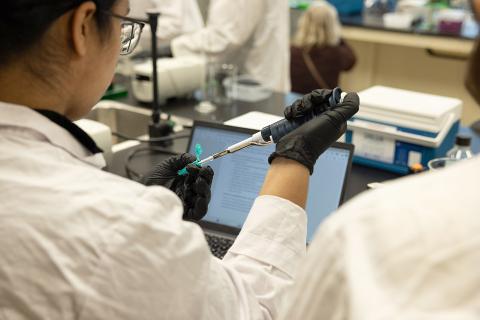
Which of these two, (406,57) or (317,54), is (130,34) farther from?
(406,57)

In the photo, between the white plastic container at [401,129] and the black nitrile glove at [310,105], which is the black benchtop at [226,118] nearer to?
the white plastic container at [401,129]

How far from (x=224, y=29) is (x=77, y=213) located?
204cm

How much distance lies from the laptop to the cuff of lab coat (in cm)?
30

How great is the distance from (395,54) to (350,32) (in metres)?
0.40

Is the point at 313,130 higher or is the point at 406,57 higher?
the point at 313,130

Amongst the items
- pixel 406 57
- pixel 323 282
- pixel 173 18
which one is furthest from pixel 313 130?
pixel 406 57

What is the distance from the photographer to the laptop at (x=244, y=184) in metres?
1.29

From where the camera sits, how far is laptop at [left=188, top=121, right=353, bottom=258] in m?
1.29

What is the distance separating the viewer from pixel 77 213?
0.70m

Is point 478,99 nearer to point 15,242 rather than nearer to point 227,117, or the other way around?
point 15,242

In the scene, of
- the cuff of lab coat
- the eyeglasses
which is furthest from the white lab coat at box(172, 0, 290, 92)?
the cuff of lab coat

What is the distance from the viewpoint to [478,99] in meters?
0.51

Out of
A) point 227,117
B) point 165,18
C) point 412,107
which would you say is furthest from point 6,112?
point 165,18

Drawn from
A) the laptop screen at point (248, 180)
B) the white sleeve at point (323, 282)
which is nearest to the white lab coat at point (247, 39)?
the laptop screen at point (248, 180)
